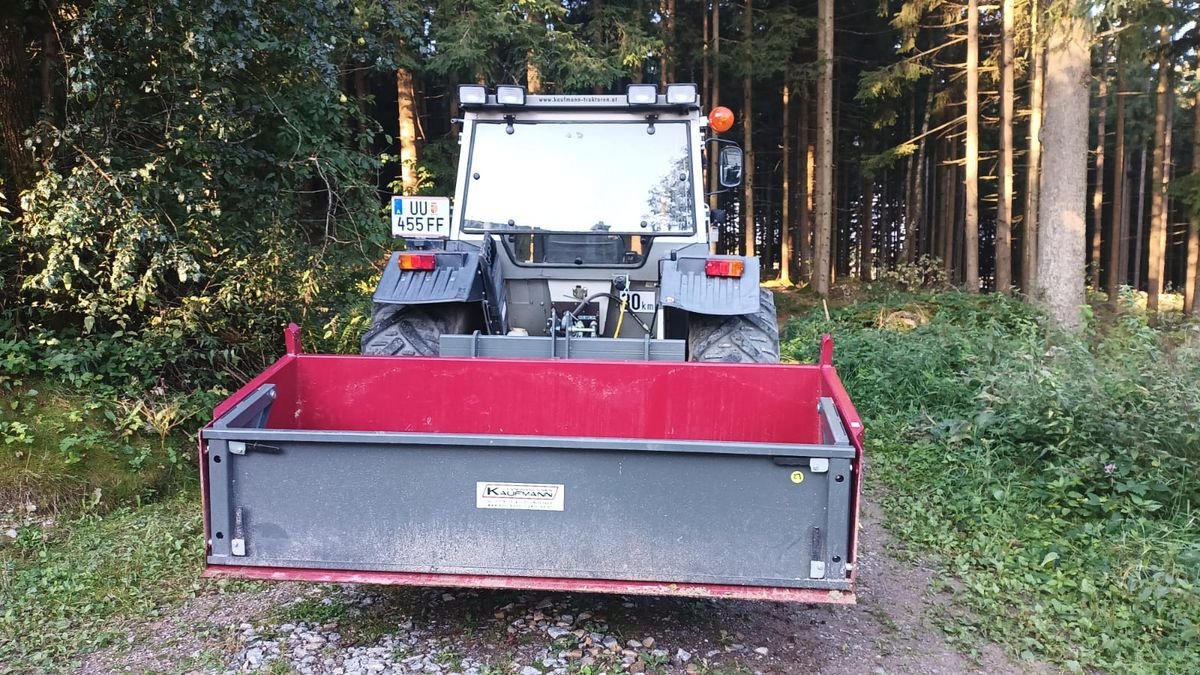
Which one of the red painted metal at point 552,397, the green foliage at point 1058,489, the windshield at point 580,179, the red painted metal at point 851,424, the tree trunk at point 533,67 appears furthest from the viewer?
the tree trunk at point 533,67

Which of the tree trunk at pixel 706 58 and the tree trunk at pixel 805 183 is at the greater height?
the tree trunk at pixel 706 58

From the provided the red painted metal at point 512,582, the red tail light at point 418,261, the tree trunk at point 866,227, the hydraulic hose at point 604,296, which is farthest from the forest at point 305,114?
the tree trunk at point 866,227

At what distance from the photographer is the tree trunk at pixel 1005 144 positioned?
14430 millimetres

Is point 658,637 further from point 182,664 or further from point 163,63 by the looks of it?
point 163,63

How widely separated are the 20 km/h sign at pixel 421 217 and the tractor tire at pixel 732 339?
66.2 inches

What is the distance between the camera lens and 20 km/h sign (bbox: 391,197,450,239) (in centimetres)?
488

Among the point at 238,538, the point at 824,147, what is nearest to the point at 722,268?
the point at 238,538

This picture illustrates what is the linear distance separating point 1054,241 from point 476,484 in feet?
30.8

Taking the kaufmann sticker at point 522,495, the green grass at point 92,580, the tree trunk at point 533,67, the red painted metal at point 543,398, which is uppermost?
the tree trunk at point 533,67

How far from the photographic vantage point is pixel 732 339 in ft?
14.3

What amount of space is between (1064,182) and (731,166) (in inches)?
256

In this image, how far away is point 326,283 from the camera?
627 cm

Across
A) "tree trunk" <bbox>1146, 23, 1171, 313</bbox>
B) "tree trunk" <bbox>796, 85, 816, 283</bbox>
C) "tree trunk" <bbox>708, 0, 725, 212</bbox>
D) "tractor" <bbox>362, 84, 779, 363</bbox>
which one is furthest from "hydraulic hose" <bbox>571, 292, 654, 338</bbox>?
"tree trunk" <bbox>796, 85, 816, 283</bbox>

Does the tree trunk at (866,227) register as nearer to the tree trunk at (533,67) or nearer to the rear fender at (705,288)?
the tree trunk at (533,67)
